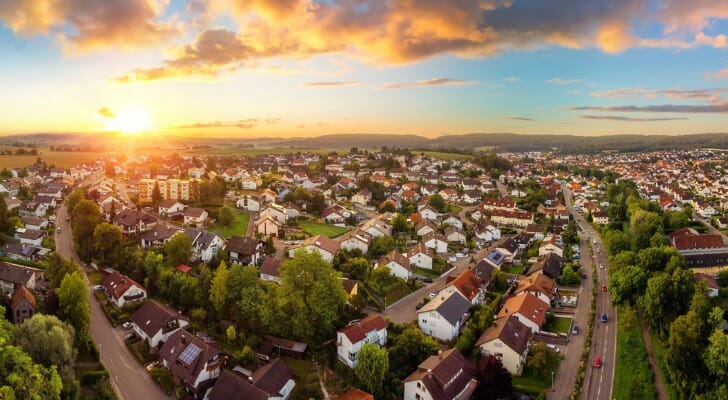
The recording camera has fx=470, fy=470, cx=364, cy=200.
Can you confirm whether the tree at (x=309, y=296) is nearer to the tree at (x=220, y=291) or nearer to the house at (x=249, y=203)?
the tree at (x=220, y=291)

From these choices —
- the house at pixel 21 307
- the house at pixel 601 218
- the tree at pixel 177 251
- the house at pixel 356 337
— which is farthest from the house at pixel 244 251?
the house at pixel 601 218

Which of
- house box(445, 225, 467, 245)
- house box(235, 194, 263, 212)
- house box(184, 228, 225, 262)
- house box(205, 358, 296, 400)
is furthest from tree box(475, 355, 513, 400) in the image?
house box(235, 194, 263, 212)

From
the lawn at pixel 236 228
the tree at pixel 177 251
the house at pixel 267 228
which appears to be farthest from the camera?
the lawn at pixel 236 228

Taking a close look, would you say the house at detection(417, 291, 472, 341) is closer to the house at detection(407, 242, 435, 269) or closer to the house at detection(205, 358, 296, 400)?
the house at detection(205, 358, 296, 400)

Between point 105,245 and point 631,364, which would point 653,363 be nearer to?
point 631,364

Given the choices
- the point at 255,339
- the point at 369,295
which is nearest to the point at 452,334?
the point at 369,295

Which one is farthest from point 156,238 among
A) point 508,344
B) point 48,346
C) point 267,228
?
point 508,344
